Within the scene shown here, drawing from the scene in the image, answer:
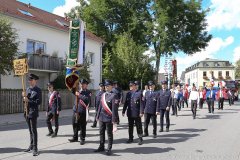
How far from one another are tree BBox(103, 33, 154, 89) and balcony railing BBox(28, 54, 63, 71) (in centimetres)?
863

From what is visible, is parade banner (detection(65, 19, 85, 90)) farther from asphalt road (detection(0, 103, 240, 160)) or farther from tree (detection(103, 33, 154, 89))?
tree (detection(103, 33, 154, 89))

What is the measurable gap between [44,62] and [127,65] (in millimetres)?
11267

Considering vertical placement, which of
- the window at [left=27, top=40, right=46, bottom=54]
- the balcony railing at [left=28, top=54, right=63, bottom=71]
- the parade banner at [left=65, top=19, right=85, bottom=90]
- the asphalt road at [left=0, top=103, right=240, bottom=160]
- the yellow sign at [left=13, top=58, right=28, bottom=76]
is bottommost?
the asphalt road at [left=0, top=103, right=240, bottom=160]

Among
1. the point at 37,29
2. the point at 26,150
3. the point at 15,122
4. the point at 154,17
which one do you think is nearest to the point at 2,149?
the point at 26,150

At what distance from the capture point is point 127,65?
39500mm

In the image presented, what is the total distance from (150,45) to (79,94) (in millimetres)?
37713

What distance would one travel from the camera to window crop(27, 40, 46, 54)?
29.6m

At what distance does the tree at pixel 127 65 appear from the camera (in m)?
39.5

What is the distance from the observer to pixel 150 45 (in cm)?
4756

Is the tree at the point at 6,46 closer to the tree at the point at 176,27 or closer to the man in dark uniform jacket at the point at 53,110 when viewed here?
the man in dark uniform jacket at the point at 53,110

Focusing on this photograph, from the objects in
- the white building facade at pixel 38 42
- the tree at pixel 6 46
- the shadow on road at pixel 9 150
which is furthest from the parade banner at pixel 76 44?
the white building facade at pixel 38 42

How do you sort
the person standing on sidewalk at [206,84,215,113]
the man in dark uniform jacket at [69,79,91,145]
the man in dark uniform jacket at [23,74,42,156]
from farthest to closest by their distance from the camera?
the person standing on sidewalk at [206,84,215,113], the man in dark uniform jacket at [69,79,91,145], the man in dark uniform jacket at [23,74,42,156]

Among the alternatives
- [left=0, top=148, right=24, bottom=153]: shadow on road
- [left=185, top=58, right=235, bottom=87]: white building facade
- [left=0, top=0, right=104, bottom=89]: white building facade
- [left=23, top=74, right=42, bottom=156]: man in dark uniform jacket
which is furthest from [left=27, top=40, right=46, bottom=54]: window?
[left=185, top=58, right=235, bottom=87]: white building facade

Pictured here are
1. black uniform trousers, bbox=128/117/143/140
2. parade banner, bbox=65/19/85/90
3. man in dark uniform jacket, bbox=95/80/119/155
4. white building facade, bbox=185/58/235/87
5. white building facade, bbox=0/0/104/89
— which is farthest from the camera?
white building facade, bbox=185/58/235/87
